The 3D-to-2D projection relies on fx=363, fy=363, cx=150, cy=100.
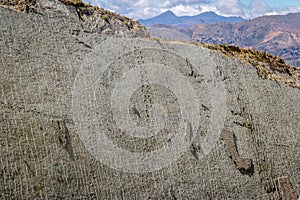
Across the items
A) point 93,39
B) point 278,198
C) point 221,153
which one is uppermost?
point 93,39

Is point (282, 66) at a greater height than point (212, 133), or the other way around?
point (282, 66)

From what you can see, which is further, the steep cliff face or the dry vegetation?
the dry vegetation

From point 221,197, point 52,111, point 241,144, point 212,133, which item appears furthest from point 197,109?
point 52,111

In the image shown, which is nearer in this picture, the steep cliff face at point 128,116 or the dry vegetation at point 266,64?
the steep cliff face at point 128,116

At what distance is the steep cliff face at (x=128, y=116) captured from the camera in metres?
8.62

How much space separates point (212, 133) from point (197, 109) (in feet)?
2.89

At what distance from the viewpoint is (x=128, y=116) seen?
10094 mm

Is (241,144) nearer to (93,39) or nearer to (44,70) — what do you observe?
(93,39)

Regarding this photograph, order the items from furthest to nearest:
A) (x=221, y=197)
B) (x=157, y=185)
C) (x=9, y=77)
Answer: (x=221, y=197), (x=157, y=185), (x=9, y=77)

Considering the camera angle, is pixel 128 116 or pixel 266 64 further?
pixel 266 64

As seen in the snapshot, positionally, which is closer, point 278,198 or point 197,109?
point 197,109

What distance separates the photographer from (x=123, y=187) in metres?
9.44

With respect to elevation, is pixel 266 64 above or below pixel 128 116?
above

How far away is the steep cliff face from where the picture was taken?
340 inches
